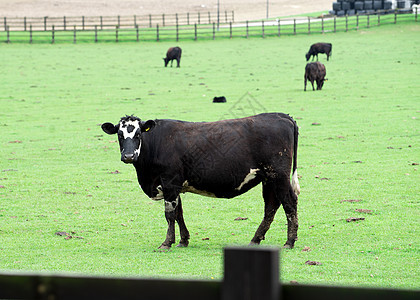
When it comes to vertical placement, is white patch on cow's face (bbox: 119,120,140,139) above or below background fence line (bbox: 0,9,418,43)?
below

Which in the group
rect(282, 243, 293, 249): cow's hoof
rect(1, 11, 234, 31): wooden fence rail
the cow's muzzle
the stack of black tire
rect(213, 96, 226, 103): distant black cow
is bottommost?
rect(282, 243, 293, 249): cow's hoof

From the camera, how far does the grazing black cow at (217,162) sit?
956 centimetres

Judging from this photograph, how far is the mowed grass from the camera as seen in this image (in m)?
8.87

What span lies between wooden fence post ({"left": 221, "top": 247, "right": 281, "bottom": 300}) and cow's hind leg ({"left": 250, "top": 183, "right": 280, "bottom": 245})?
6611 mm

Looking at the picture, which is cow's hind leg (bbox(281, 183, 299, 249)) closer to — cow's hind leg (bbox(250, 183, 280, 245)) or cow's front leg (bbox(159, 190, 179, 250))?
cow's hind leg (bbox(250, 183, 280, 245))

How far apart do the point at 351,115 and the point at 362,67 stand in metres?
14.8

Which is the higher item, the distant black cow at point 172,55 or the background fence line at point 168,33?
the background fence line at point 168,33

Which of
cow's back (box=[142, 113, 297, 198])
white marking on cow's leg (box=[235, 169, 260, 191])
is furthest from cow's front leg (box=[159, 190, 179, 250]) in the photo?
white marking on cow's leg (box=[235, 169, 260, 191])

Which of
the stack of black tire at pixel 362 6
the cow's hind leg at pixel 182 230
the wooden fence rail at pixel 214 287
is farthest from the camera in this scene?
the stack of black tire at pixel 362 6

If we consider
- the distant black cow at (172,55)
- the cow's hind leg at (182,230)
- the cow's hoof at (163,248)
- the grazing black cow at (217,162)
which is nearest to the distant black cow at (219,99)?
the distant black cow at (172,55)

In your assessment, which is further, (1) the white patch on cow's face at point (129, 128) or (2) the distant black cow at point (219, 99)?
(2) the distant black cow at point (219, 99)

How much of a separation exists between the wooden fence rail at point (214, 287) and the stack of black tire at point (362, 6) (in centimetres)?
6725

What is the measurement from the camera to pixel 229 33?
60.9 m

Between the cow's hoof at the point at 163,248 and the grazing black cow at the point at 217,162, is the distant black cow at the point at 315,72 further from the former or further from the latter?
the cow's hoof at the point at 163,248
